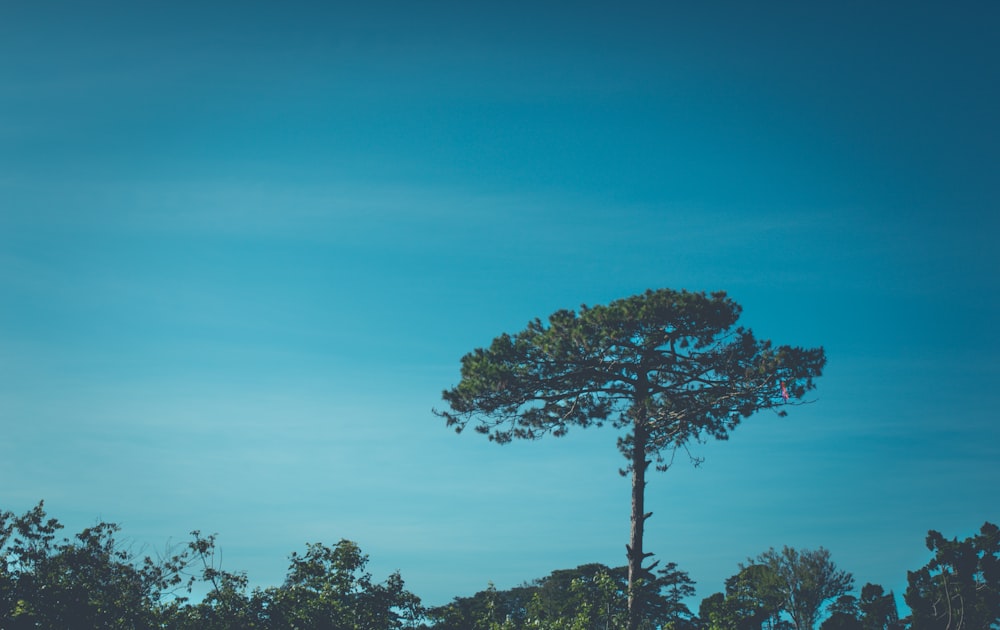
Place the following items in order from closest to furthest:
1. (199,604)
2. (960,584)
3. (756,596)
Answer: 1. (199,604)
2. (960,584)
3. (756,596)

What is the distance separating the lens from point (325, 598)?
20.6 meters

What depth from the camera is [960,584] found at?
54438 mm

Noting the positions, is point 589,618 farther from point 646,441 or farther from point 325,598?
point 646,441

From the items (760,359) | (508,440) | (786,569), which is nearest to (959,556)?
(786,569)

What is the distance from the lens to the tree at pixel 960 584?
52.7 m

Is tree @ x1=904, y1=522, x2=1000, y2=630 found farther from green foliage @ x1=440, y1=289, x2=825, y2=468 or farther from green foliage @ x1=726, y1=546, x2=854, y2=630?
green foliage @ x1=440, y1=289, x2=825, y2=468

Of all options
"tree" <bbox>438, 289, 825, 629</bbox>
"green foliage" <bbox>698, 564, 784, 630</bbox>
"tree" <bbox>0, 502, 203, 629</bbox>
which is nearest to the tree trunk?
"tree" <bbox>438, 289, 825, 629</bbox>

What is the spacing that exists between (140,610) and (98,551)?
2.88m

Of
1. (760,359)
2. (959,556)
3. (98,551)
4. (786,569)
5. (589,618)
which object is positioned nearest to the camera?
(589,618)

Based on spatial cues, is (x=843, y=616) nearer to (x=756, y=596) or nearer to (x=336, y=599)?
(x=756, y=596)

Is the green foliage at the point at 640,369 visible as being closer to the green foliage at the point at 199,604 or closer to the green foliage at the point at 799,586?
the green foliage at the point at 199,604

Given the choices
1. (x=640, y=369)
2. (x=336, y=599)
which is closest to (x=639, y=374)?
(x=640, y=369)

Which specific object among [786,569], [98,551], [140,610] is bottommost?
[140,610]

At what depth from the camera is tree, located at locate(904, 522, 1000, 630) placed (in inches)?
2073
